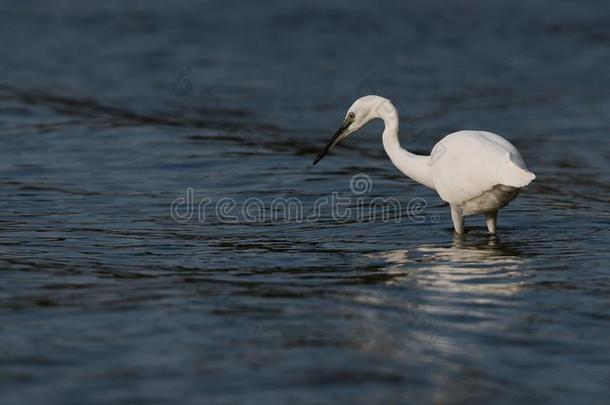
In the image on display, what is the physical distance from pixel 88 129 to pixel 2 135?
126 cm

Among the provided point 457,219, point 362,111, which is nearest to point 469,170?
point 457,219

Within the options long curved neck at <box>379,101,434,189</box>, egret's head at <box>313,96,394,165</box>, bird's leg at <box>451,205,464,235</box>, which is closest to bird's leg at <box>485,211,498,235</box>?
bird's leg at <box>451,205,464,235</box>

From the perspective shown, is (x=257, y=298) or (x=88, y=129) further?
(x=88, y=129)

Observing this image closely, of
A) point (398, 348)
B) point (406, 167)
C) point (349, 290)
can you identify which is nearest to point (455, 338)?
point (398, 348)

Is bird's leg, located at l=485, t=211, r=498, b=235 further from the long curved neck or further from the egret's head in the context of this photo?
the egret's head

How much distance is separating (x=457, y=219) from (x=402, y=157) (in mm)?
913

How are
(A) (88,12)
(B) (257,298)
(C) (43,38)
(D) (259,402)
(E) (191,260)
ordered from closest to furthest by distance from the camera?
(D) (259,402) < (B) (257,298) < (E) (191,260) < (C) (43,38) < (A) (88,12)

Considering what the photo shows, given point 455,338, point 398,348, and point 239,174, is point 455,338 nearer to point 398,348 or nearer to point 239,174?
point 398,348

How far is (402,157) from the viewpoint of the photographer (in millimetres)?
11500

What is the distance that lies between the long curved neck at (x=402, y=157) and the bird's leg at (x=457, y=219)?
0.39 metres

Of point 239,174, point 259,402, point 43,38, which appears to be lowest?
point 259,402

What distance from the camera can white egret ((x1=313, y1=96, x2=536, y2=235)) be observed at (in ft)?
33.1

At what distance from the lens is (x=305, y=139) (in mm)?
17688

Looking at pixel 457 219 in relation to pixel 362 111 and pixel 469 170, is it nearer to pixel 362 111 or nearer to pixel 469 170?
pixel 469 170
